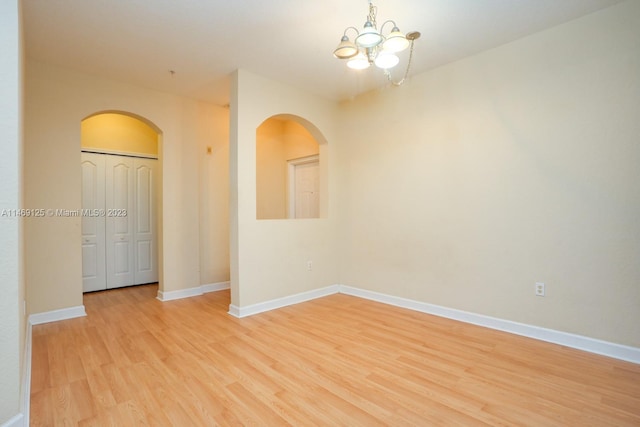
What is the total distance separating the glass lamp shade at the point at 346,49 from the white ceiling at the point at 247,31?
41cm

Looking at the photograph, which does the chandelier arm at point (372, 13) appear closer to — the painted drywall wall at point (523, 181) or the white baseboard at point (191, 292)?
the painted drywall wall at point (523, 181)

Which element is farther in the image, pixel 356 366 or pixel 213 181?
pixel 213 181

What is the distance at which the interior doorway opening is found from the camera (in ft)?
15.5

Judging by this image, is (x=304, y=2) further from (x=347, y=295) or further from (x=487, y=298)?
(x=347, y=295)

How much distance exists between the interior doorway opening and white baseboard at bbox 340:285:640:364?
390 centimetres

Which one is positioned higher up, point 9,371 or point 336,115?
point 336,115

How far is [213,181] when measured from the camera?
187 inches

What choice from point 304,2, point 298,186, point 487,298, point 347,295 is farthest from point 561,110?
point 298,186

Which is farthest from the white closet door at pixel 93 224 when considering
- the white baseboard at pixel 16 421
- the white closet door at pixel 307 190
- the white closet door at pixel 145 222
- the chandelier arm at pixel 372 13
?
the chandelier arm at pixel 372 13

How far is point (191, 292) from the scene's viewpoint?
444cm

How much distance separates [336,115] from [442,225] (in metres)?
2.29

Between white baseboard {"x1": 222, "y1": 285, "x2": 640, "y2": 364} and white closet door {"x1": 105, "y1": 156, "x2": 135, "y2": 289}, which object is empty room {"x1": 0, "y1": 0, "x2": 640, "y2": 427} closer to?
white baseboard {"x1": 222, "y1": 285, "x2": 640, "y2": 364}

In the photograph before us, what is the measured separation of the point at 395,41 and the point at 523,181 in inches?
72.1

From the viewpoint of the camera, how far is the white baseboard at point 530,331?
247cm
